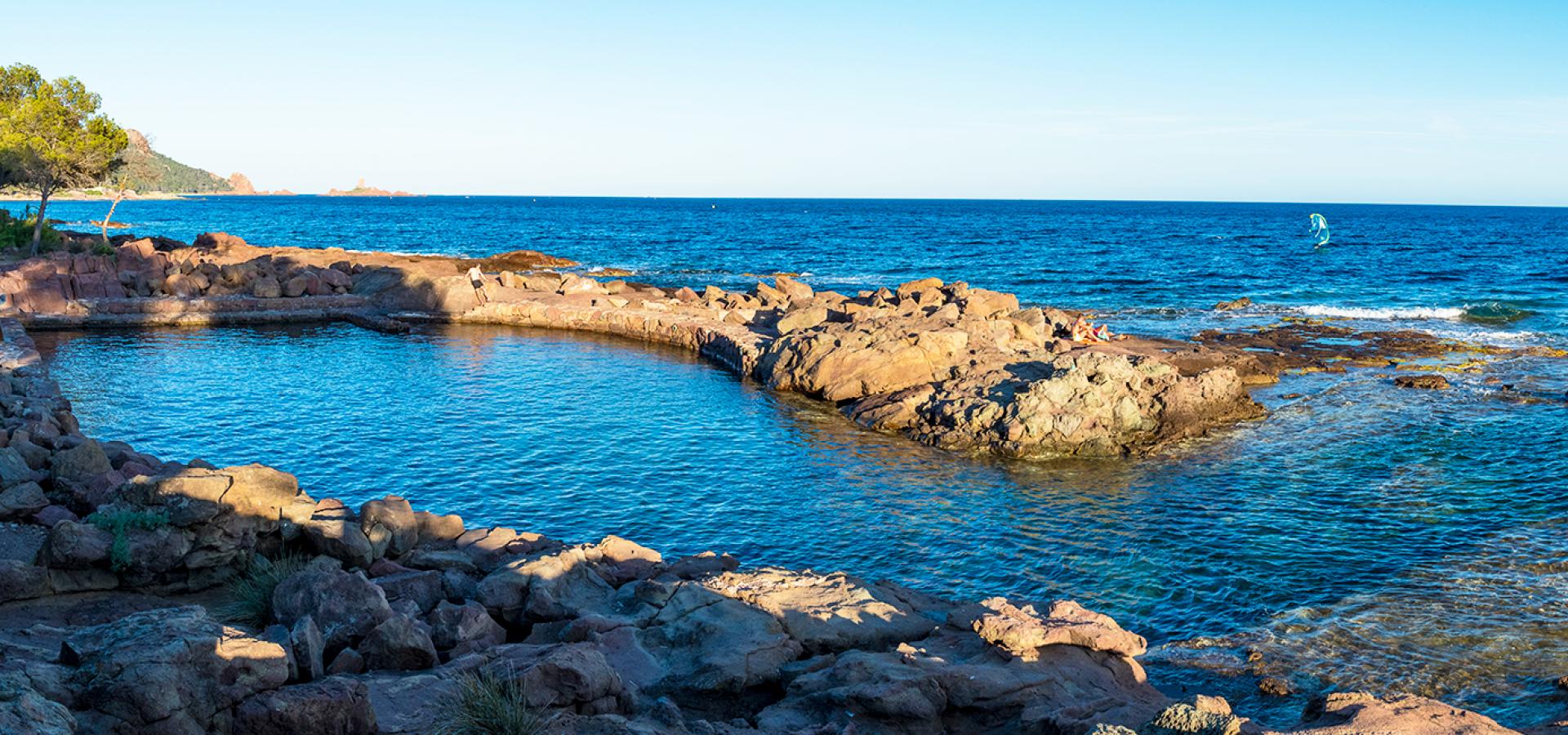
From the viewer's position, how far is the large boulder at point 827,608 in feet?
44.8

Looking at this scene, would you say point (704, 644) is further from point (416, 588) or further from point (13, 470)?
point (13, 470)

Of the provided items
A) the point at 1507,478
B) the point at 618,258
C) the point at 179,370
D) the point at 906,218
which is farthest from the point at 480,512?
the point at 906,218

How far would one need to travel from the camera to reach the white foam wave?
52.8 m

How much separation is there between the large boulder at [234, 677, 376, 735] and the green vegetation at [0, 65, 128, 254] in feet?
177

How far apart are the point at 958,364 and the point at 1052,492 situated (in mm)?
9598

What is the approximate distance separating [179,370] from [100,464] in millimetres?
20057

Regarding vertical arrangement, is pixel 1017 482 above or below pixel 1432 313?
below

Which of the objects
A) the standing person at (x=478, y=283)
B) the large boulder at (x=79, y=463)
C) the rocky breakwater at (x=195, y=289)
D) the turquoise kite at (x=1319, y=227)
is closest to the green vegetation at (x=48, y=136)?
the rocky breakwater at (x=195, y=289)

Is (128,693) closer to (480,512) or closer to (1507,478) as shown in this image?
(480,512)

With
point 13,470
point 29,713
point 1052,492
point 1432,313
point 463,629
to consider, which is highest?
point 29,713

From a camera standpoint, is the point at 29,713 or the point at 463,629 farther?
the point at 463,629

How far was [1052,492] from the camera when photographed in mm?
23609

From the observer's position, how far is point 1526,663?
1468 centimetres

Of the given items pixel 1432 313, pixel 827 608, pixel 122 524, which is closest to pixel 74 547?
pixel 122 524
